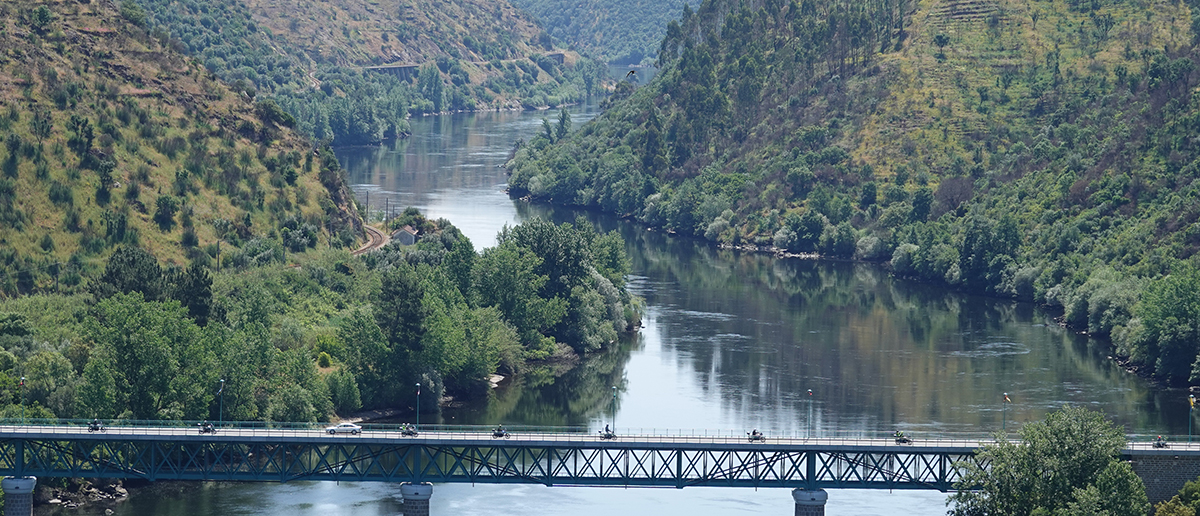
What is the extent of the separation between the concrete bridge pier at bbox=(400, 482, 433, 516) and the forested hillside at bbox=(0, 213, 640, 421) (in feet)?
65.1

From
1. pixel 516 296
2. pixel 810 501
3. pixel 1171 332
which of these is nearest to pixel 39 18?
pixel 516 296

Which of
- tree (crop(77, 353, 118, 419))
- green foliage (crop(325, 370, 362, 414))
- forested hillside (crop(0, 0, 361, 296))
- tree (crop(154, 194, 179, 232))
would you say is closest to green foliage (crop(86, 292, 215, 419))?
tree (crop(77, 353, 118, 419))

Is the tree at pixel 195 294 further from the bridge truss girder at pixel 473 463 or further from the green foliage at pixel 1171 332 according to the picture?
the green foliage at pixel 1171 332

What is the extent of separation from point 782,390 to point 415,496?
4669 centimetres

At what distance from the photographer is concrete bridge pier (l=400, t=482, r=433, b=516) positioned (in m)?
114

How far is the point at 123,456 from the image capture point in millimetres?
121188

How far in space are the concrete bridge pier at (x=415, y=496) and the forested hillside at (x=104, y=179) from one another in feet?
196

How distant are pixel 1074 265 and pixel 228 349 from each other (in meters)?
90.8

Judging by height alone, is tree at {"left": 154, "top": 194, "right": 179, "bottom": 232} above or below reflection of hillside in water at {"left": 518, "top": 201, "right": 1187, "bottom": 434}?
above

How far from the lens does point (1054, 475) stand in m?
106

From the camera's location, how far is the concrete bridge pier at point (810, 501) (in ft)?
373

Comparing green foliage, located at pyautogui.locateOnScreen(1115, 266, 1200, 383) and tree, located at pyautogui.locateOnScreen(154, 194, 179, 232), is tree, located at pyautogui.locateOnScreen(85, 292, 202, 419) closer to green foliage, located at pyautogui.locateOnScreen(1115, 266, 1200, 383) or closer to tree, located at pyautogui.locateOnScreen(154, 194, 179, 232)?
tree, located at pyautogui.locateOnScreen(154, 194, 179, 232)

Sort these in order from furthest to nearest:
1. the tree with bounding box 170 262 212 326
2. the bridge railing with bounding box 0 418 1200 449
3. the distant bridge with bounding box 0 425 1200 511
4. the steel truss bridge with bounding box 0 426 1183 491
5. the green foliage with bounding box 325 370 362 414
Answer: the tree with bounding box 170 262 212 326, the green foliage with bounding box 325 370 362 414, the bridge railing with bounding box 0 418 1200 449, the steel truss bridge with bounding box 0 426 1183 491, the distant bridge with bounding box 0 425 1200 511

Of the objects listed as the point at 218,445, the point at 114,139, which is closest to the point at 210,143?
the point at 114,139
